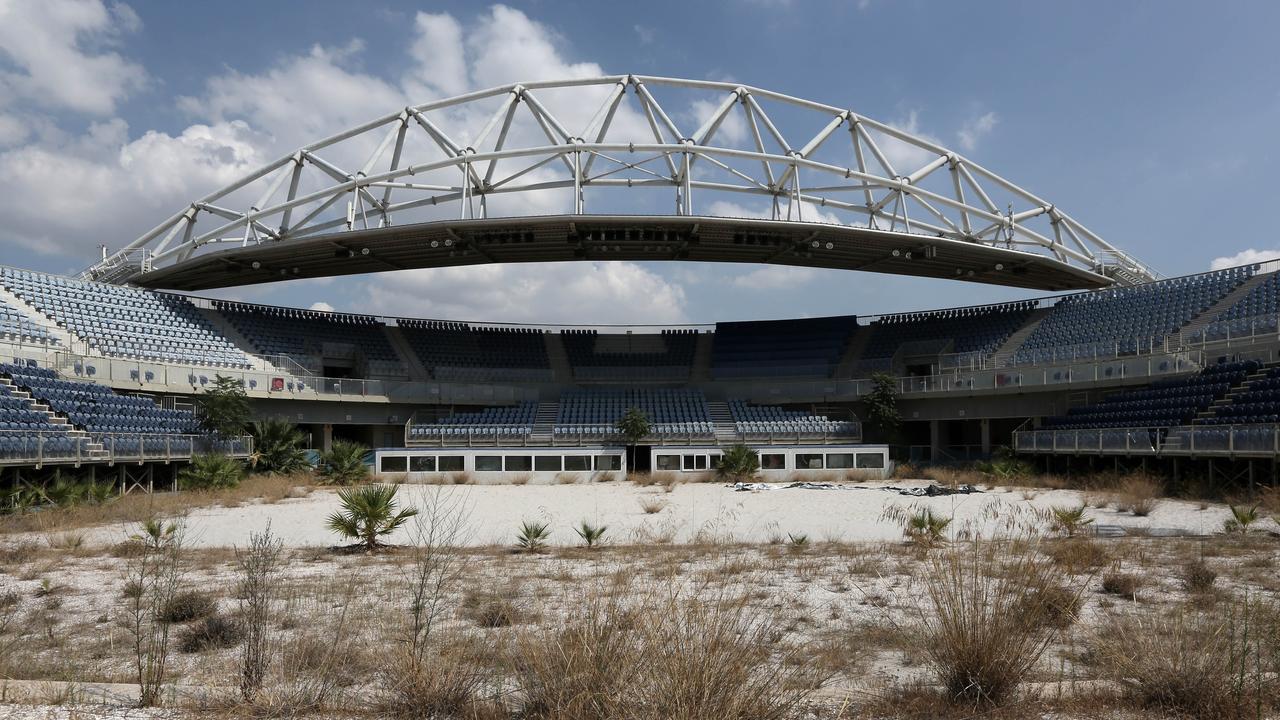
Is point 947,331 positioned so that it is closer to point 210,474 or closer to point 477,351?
point 477,351

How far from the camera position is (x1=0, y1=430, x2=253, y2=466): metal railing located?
67.2 feet

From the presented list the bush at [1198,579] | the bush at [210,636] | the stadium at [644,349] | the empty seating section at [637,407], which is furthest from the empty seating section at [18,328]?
the bush at [1198,579]

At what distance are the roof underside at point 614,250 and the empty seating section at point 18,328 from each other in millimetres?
8290

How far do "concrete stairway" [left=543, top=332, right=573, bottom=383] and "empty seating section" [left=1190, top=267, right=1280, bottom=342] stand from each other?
3330 centimetres

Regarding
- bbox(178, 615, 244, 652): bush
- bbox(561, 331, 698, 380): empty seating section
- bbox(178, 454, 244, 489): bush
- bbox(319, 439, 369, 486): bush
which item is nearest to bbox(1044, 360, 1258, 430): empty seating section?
bbox(561, 331, 698, 380): empty seating section

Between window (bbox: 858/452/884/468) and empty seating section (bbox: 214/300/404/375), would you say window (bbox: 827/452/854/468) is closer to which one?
window (bbox: 858/452/884/468)

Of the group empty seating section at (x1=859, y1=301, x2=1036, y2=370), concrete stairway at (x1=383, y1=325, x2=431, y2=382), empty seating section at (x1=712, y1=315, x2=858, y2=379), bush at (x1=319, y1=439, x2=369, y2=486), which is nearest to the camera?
bush at (x1=319, y1=439, x2=369, y2=486)

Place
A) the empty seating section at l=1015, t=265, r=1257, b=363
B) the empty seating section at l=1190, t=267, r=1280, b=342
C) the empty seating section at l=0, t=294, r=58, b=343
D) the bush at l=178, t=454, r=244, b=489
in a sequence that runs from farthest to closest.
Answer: the empty seating section at l=1015, t=265, r=1257, b=363 < the empty seating section at l=0, t=294, r=58, b=343 < the empty seating section at l=1190, t=267, r=1280, b=342 < the bush at l=178, t=454, r=244, b=489

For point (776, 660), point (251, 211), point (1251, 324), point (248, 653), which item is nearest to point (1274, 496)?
point (1251, 324)

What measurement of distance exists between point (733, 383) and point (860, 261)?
10.6 metres

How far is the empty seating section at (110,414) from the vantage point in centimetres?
2520

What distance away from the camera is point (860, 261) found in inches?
1796

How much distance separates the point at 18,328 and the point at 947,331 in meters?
48.1

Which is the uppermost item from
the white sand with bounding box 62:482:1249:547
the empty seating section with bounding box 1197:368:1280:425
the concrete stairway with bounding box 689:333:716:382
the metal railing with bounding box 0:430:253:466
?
the concrete stairway with bounding box 689:333:716:382
